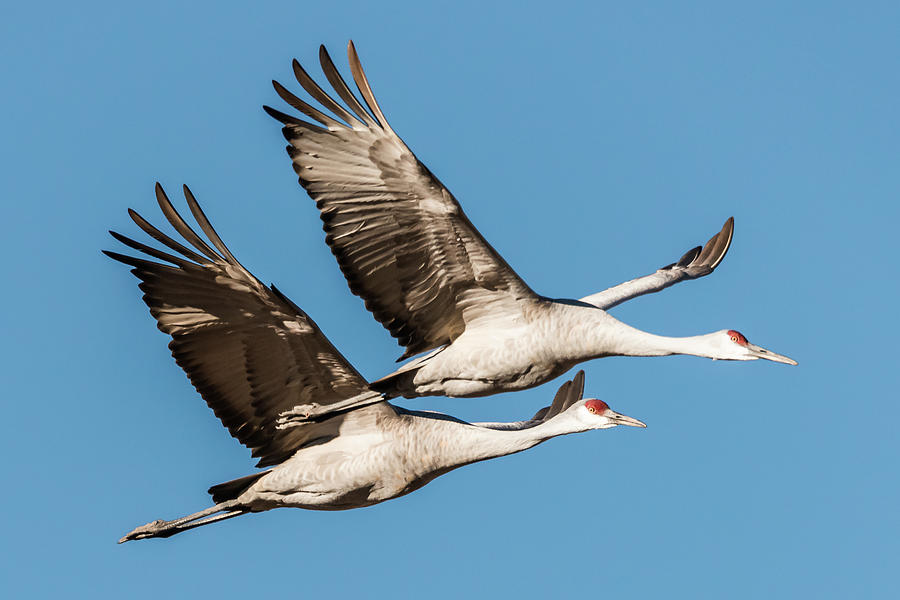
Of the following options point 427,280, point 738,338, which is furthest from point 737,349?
point 427,280

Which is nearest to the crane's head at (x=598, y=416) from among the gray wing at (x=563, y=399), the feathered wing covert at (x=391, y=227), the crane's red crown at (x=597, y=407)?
the crane's red crown at (x=597, y=407)

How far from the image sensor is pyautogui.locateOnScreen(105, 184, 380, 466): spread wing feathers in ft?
46.1

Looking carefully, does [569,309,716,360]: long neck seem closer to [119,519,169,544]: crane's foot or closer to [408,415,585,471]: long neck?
[408,415,585,471]: long neck

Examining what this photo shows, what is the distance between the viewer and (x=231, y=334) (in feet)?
46.9

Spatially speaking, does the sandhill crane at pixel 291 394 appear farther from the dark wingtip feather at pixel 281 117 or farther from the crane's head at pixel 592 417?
the dark wingtip feather at pixel 281 117

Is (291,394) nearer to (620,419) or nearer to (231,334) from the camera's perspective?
(231,334)

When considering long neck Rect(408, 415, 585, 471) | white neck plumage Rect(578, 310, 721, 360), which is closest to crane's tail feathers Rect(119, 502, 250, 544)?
long neck Rect(408, 415, 585, 471)

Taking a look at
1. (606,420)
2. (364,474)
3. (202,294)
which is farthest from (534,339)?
(202,294)

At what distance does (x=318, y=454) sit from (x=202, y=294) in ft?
6.14

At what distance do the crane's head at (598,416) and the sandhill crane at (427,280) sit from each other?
46cm

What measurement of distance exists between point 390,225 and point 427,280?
718 millimetres

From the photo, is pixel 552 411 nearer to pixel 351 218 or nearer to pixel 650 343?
pixel 650 343

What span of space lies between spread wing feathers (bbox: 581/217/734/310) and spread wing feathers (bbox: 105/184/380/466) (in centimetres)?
356

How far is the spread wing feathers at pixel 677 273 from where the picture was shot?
667 inches
